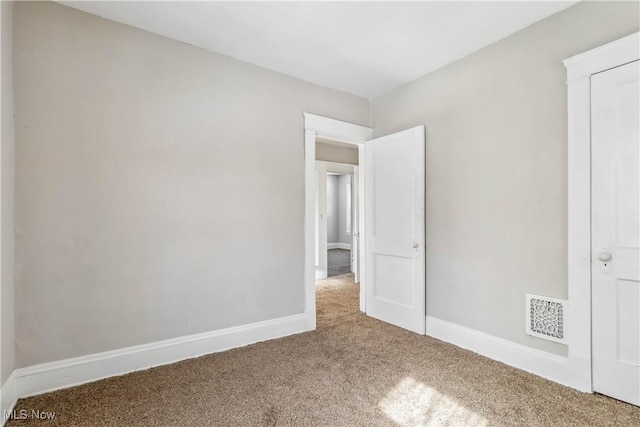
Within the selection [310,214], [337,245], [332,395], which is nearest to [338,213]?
[337,245]

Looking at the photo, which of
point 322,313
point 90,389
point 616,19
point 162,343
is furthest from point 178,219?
point 616,19

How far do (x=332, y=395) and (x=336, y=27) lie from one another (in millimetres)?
2614

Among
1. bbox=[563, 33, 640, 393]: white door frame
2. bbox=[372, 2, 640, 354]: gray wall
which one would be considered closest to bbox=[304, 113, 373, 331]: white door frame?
bbox=[372, 2, 640, 354]: gray wall

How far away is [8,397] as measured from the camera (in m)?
1.86

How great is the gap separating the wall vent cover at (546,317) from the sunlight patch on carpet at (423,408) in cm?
89

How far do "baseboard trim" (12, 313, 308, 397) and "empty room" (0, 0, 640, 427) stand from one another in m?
0.01

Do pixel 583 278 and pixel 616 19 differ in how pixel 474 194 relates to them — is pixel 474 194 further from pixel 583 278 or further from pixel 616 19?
pixel 616 19

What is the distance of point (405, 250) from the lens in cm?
329

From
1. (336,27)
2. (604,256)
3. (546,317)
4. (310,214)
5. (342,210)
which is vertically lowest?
(546,317)

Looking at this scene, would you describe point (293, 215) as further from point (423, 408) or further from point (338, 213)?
point (338, 213)

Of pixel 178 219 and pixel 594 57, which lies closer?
pixel 594 57

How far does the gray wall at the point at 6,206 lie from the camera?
72.3 inches

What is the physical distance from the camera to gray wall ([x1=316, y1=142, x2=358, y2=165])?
588 cm

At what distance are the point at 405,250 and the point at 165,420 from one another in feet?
8.01
